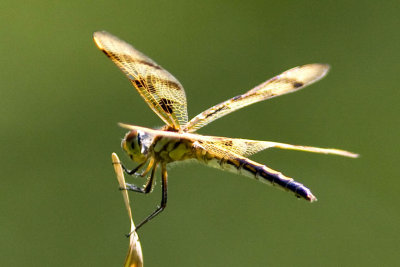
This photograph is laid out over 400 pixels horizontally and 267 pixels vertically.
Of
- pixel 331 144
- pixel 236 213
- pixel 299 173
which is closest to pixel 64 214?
pixel 236 213

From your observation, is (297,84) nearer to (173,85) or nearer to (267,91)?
(267,91)

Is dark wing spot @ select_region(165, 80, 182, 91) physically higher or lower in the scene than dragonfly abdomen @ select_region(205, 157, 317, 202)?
higher

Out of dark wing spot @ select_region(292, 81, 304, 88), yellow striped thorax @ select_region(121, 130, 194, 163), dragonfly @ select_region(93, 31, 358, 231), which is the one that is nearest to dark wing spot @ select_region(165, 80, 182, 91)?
dragonfly @ select_region(93, 31, 358, 231)

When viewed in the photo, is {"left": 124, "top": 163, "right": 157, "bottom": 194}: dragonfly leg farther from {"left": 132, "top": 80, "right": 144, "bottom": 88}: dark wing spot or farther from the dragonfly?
{"left": 132, "top": 80, "right": 144, "bottom": 88}: dark wing spot

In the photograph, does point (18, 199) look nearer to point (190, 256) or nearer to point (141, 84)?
point (190, 256)

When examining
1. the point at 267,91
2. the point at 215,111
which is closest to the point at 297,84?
the point at 267,91

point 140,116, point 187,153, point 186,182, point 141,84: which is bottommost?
point 186,182
